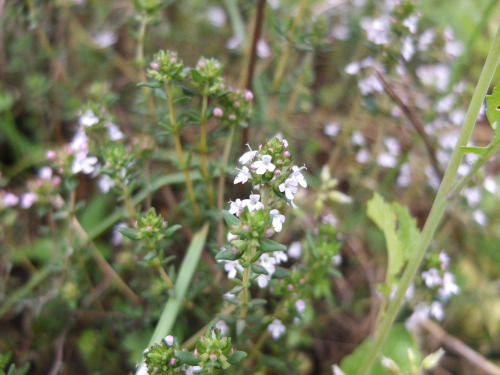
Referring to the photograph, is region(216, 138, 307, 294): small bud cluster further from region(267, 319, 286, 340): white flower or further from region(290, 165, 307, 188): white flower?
region(267, 319, 286, 340): white flower

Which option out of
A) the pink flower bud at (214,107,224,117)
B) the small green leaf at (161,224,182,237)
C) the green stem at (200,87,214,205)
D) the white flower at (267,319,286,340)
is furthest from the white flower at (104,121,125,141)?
the white flower at (267,319,286,340)

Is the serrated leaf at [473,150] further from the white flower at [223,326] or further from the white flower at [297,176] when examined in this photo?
the white flower at [223,326]

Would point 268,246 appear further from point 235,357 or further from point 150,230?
point 150,230

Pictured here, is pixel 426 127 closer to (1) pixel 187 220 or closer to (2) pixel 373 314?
(2) pixel 373 314

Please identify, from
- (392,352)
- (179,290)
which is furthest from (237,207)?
(392,352)

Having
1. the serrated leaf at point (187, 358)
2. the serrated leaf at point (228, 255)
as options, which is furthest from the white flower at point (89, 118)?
the serrated leaf at point (187, 358)

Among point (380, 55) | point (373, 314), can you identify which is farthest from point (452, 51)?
point (373, 314)
